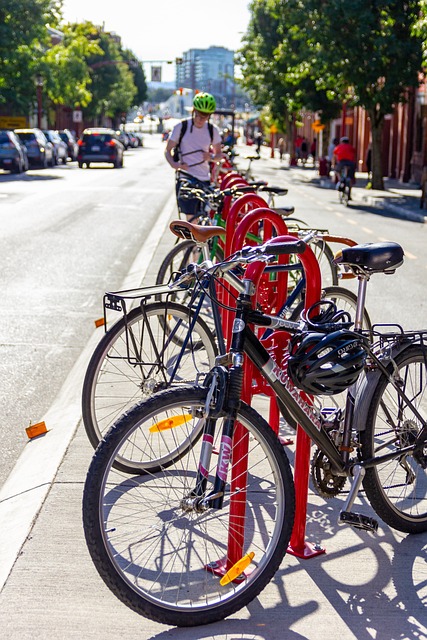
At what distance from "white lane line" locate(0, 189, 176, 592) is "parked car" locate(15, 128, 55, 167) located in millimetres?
38610

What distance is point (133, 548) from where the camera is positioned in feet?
12.6

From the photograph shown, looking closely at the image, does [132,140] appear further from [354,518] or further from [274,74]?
[354,518]

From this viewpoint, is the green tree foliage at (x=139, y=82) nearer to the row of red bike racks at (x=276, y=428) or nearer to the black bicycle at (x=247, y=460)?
the row of red bike racks at (x=276, y=428)

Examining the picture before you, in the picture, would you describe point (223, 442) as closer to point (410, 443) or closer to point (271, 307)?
point (410, 443)

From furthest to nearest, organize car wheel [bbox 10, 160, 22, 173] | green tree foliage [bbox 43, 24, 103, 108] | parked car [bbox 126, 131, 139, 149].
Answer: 1. parked car [bbox 126, 131, 139, 149]
2. green tree foliage [bbox 43, 24, 103, 108]
3. car wheel [bbox 10, 160, 22, 173]

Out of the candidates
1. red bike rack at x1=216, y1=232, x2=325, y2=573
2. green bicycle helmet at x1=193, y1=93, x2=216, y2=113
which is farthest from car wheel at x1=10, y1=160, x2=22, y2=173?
red bike rack at x1=216, y1=232, x2=325, y2=573

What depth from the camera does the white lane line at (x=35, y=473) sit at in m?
4.26

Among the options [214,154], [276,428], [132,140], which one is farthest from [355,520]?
[132,140]

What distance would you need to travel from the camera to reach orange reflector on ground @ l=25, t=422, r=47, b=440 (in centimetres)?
602

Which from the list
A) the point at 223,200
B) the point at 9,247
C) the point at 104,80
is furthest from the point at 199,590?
the point at 104,80

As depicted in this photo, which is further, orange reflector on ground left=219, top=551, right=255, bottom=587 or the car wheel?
the car wheel

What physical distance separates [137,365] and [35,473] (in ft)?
2.41

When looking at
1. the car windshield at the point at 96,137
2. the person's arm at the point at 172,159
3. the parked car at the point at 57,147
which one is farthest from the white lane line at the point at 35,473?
the parked car at the point at 57,147

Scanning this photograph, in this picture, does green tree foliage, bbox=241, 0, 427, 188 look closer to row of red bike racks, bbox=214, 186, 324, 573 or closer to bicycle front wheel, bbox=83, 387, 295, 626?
row of red bike racks, bbox=214, 186, 324, 573
